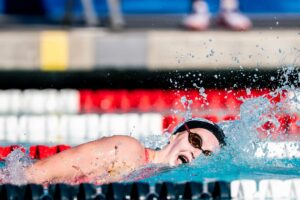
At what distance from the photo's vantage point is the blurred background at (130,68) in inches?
213

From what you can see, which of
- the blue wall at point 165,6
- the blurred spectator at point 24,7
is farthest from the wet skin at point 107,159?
the blurred spectator at point 24,7

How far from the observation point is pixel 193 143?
357 centimetres

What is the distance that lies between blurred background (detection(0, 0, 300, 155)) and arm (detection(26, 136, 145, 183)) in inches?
71.6

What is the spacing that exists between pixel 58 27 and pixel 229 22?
1264 mm

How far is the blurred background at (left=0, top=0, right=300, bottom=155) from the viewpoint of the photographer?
541cm

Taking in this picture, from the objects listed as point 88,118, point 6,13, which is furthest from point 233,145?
point 6,13

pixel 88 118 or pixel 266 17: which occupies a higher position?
pixel 266 17

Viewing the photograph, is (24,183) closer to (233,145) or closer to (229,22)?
(233,145)

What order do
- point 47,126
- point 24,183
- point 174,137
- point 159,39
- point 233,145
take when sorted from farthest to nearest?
point 159,39, point 47,126, point 233,145, point 174,137, point 24,183

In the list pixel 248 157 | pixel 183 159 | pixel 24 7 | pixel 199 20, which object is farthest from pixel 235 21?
pixel 183 159

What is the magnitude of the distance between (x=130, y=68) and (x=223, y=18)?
0.82 m

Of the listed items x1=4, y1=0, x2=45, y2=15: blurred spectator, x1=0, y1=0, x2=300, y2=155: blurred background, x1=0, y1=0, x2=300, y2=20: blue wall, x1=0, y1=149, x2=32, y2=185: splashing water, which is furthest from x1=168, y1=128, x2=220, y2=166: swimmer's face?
x1=4, y1=0, x2=45, y2=15: blurred spectator

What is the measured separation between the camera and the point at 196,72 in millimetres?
6398

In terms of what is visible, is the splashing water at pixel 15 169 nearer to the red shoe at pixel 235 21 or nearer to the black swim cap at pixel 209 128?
the black swim cap at pixel 209 128
